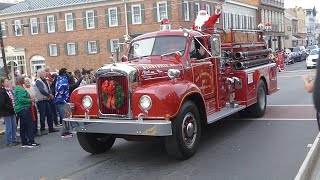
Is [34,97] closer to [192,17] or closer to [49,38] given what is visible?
[192,17]

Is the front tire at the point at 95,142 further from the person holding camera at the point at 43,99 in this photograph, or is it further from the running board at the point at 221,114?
the person holding camera at the point at 43,99

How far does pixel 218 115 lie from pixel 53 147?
11.9 ft

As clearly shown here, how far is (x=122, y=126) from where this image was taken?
687cm

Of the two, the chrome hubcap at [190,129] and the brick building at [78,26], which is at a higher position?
the brick building at [78,26]

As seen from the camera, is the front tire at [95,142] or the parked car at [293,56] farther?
the parked car at [293,56]

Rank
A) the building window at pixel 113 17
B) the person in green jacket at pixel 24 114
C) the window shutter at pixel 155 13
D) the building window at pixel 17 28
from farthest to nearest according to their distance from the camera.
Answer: the building window at pixel 17 28 < the building window at pixel 113 17 < the window shutter at pixel 155 13 < the person in green jacket at pixel 24 114

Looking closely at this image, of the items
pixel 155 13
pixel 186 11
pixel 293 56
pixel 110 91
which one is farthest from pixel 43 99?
pixel 293 56

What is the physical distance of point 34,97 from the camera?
10617 millimetres

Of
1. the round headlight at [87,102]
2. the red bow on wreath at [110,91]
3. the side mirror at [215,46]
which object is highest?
the side mirror at [215,46]

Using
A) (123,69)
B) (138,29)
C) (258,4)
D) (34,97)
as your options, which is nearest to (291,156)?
(123,69)

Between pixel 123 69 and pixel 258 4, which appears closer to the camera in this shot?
pixel 123 69

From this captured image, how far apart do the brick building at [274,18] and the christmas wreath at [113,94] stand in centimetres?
6236

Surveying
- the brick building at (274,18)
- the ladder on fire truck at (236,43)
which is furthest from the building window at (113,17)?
the ladder on fire truck at (236,43)

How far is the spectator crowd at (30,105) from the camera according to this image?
948 cm
